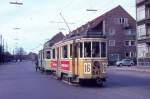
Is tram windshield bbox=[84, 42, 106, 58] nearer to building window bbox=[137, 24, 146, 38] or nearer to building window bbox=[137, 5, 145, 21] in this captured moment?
building window bbox=[137, 24, 146, 38]

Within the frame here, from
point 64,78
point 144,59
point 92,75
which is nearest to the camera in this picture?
point 92,75

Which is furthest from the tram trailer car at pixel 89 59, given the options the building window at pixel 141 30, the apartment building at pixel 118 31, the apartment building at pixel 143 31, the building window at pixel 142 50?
the apartment building at pixel 118 31

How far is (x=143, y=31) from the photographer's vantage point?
6506 cm

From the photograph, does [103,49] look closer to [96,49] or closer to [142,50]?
[96,49]

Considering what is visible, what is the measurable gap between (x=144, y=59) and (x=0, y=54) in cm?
7234

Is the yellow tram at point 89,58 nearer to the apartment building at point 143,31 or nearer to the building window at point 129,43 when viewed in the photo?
the apartment building at point 143,31

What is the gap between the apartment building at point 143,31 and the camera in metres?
63.1

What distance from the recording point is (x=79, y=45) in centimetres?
2547

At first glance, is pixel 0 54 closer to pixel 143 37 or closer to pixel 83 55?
pixel 143 37

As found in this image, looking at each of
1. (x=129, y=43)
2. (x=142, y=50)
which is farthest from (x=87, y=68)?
(x=129, y=43)

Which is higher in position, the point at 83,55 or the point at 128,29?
the point at 128,29

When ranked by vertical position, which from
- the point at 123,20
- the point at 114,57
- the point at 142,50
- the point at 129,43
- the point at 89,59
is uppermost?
the point at 123,20

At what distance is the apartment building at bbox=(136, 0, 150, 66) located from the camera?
2483 inches

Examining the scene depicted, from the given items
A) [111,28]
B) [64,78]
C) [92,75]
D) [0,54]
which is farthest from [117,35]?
[92,75]
